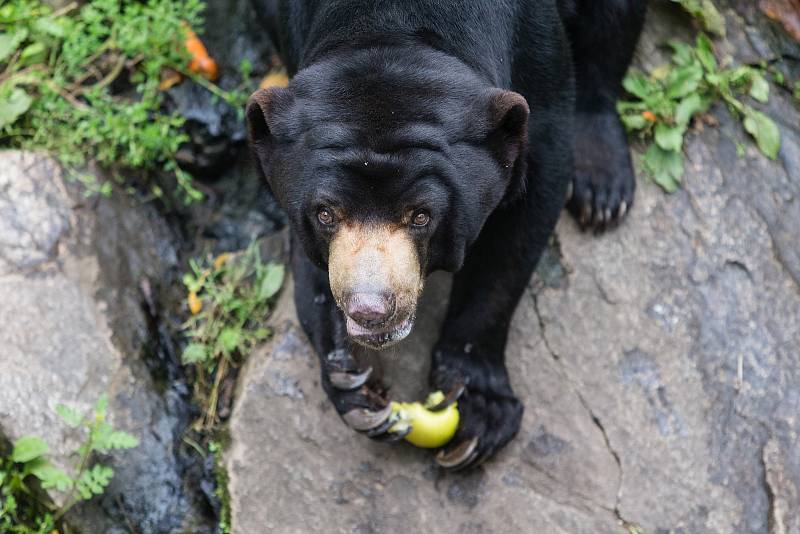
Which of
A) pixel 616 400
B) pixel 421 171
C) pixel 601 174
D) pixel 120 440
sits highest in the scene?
pixel 421 171

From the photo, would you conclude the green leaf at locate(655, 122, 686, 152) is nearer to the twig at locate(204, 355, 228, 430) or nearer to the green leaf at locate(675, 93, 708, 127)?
the green leaf at locate(675, 93, 708, 127)

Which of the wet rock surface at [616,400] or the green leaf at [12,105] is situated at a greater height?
the wet rock surface at [616,400]

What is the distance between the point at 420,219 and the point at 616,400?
56.4 inches

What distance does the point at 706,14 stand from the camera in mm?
5363

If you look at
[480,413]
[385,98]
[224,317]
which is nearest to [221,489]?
[224,317]

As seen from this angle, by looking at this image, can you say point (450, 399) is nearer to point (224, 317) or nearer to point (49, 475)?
point (224, 317)

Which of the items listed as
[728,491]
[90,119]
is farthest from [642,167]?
[90,119]

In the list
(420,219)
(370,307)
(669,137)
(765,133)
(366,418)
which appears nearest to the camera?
(370,307)

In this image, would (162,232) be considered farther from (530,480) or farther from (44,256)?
(530,480)

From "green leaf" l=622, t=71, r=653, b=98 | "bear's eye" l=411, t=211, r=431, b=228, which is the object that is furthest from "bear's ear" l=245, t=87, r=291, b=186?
"green leaf" l=622, t=71, r=653, b=98

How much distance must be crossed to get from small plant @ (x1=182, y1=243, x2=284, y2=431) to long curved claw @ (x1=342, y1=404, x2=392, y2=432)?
29.4 inches

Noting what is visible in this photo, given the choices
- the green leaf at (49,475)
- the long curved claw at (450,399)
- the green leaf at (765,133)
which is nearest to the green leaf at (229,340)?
the green leaf at (49,475)

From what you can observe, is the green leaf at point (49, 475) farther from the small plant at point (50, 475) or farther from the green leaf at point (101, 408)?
the green leaf at point (101, 408)

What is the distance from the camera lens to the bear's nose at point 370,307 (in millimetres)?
3385
